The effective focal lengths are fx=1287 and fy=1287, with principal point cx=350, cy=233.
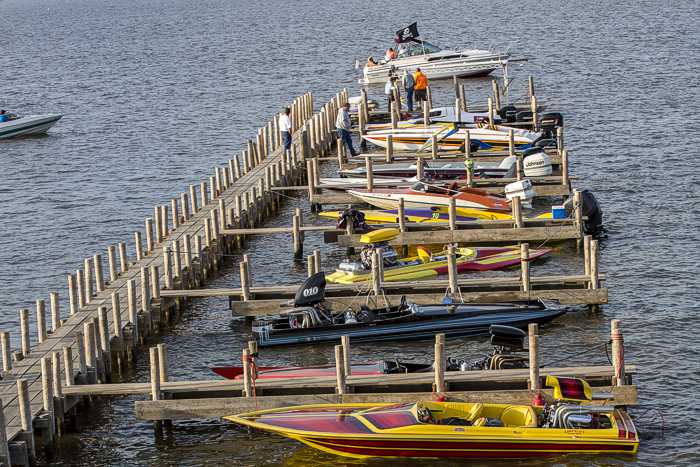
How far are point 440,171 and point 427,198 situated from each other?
3.95m

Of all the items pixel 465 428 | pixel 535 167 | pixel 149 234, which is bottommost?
pixel 465 428

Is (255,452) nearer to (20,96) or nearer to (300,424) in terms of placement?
(300,424)

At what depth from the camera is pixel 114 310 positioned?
1172 inches

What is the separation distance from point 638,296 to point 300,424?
42.4 feet

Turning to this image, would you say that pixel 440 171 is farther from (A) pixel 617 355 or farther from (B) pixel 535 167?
(A) pixel 617 355

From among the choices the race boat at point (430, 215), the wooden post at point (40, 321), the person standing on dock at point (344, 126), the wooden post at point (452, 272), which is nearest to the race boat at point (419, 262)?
the wooden post at point (452, 272)

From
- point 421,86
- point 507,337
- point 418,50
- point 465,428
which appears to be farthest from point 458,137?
point 465,428

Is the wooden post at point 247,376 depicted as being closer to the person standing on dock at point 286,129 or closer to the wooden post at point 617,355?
the wooden post at point 617,355

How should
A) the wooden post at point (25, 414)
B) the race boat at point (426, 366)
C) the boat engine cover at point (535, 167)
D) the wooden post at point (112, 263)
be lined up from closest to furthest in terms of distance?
1. the wooden post at point (25, 414)
2. the race boat at point (426, 366)
3. the wooden post at point (112, 263)
4. the boat engine cover at point (535, 167)

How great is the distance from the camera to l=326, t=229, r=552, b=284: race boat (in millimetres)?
34094

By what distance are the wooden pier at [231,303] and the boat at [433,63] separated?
2338 cm

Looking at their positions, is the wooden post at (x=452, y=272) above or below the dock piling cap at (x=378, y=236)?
below

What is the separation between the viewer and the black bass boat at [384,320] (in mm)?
30109

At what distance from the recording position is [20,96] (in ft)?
279
